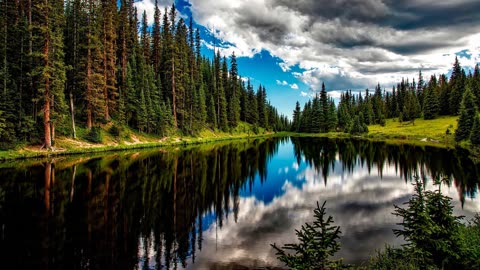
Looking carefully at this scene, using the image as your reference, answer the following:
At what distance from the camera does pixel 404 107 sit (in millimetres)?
101625

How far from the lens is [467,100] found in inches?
2304

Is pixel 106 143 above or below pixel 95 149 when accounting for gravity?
above

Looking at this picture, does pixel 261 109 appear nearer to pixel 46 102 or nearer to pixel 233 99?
pixel 233 99

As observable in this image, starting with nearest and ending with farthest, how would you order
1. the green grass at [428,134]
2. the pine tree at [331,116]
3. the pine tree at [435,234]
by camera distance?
1. the pine tree at [435,234]
2. the green grass at [428,134]
3. the pine tree at [331,116]

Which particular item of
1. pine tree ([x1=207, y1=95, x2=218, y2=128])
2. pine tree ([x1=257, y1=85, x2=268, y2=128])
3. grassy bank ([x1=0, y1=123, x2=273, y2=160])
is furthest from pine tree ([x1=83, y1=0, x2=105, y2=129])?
pine tree ([x1=257, y1=85, x2=268, y2=128])

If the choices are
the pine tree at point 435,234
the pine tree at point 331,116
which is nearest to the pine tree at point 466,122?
the pine tree at point 331,116

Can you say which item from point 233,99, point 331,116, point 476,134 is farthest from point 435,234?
point 331,116

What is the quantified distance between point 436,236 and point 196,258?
7357 mm

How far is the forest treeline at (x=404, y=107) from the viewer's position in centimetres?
7894

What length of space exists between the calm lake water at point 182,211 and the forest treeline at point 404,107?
4759 cm

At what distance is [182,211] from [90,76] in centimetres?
3818

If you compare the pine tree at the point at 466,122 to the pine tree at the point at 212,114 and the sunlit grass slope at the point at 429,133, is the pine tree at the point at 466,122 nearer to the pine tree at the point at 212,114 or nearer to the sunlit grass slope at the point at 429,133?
the sunlit grass slope at the point at 429,133

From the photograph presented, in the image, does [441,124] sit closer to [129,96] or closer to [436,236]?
[129,96]

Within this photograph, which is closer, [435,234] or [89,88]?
[435,234]
